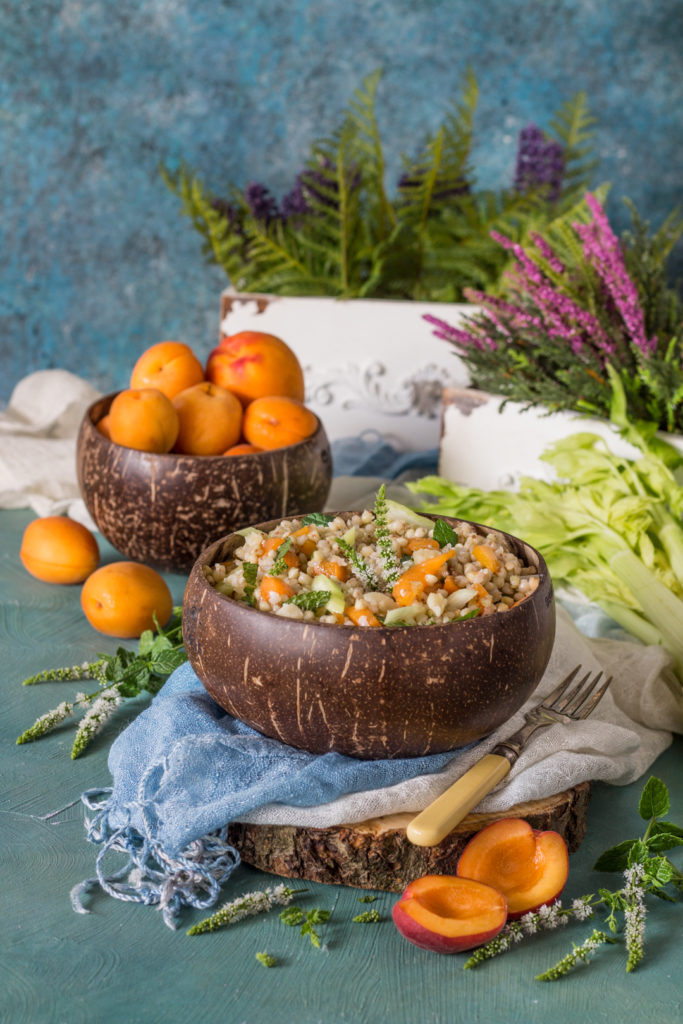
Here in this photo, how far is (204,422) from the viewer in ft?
5.06

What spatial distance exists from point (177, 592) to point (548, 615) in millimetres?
744

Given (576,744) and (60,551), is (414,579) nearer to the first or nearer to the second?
(576,744)

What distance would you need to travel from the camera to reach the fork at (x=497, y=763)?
0.89 meters

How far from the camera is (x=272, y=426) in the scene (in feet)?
5.12

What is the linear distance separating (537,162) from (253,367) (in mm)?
1193

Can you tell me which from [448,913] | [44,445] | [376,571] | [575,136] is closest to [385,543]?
[376,571]

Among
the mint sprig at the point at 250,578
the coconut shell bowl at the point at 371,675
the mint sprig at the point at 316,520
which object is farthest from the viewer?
the mint sprig at the point at 316,520

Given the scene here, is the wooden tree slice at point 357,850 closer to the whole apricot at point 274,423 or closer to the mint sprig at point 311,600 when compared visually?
the mint sprig at point 311,600

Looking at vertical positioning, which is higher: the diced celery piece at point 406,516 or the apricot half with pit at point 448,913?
the diced celery piece at point 406,516

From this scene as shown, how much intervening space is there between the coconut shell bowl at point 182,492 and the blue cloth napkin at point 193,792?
477 mm

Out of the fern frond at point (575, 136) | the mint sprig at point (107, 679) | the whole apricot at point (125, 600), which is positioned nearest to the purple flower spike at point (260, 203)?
the fern frond at point (575, 136)

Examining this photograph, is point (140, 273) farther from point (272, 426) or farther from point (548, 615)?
point (548, 615)

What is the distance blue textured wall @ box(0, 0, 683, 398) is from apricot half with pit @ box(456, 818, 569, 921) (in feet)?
7.86

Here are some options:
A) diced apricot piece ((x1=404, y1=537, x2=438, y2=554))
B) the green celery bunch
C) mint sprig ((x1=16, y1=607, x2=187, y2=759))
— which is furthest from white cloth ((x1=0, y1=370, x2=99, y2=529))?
diced apricot piece ((x1=404, y1=537, x2=438, y2=554))
